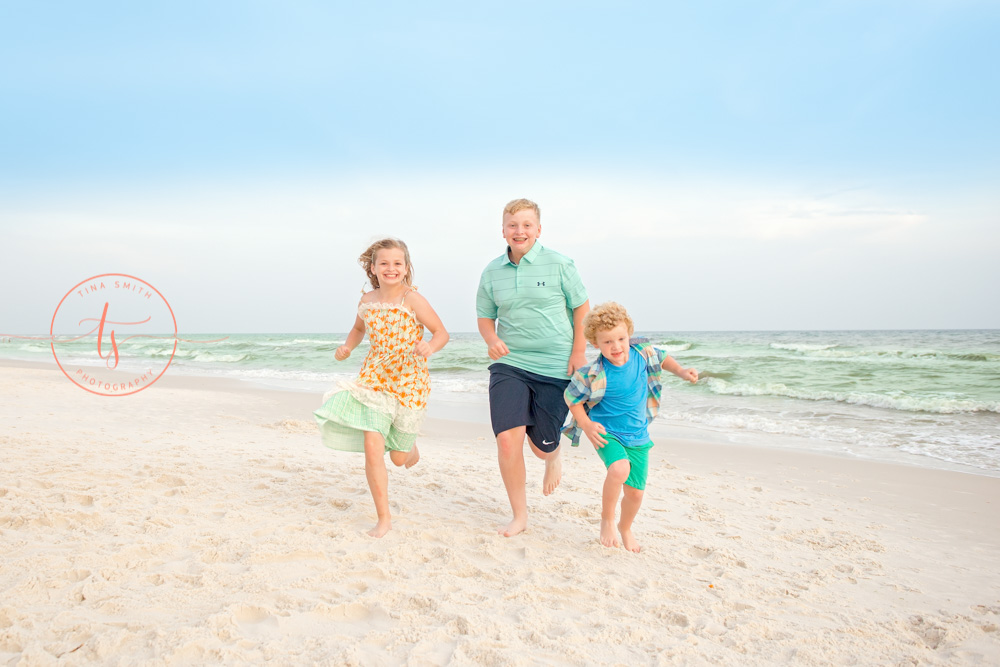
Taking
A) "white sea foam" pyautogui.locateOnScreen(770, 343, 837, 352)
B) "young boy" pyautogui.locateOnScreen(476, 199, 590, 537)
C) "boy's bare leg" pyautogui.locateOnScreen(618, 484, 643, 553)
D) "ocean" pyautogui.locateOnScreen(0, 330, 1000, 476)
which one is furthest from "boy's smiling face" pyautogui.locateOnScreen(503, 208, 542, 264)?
"white sea foam" pyautogui.locateOnScreen(770, 343, 837, 352)

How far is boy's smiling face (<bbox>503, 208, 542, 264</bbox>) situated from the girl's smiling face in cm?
60

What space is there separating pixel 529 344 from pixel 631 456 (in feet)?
2.61

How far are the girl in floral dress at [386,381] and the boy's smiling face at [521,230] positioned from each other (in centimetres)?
58

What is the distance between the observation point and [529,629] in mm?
2340

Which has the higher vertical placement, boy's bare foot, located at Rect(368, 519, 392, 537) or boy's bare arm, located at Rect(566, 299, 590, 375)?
boy's bare arm, located at Rect(566, 299, 590, 375)

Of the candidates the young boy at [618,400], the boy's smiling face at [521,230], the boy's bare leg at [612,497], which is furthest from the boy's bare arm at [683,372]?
the boy's smiling face at [521,230]

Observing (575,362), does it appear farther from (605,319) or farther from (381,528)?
(381,528)

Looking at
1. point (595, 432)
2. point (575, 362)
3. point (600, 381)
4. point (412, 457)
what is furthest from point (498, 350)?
point (412, 457)

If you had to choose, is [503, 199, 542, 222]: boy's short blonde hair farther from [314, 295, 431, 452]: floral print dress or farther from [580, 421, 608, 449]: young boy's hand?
[580, 421, 608, 449]: young boy's hand

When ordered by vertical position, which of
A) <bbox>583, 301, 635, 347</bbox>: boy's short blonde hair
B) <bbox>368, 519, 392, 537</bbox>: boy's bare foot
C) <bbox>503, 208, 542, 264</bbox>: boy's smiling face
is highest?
<bbox>503, 208, 542, 264</bbox>: boy's smiling face

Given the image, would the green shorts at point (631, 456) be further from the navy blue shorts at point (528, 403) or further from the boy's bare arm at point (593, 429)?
the navy blue shorts at point (528, 403)

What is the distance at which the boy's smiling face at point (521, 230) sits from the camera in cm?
347

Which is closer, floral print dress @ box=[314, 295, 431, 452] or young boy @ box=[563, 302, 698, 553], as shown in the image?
young boy @ box=[563, 302, 698, 553]

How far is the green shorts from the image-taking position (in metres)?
3.18
